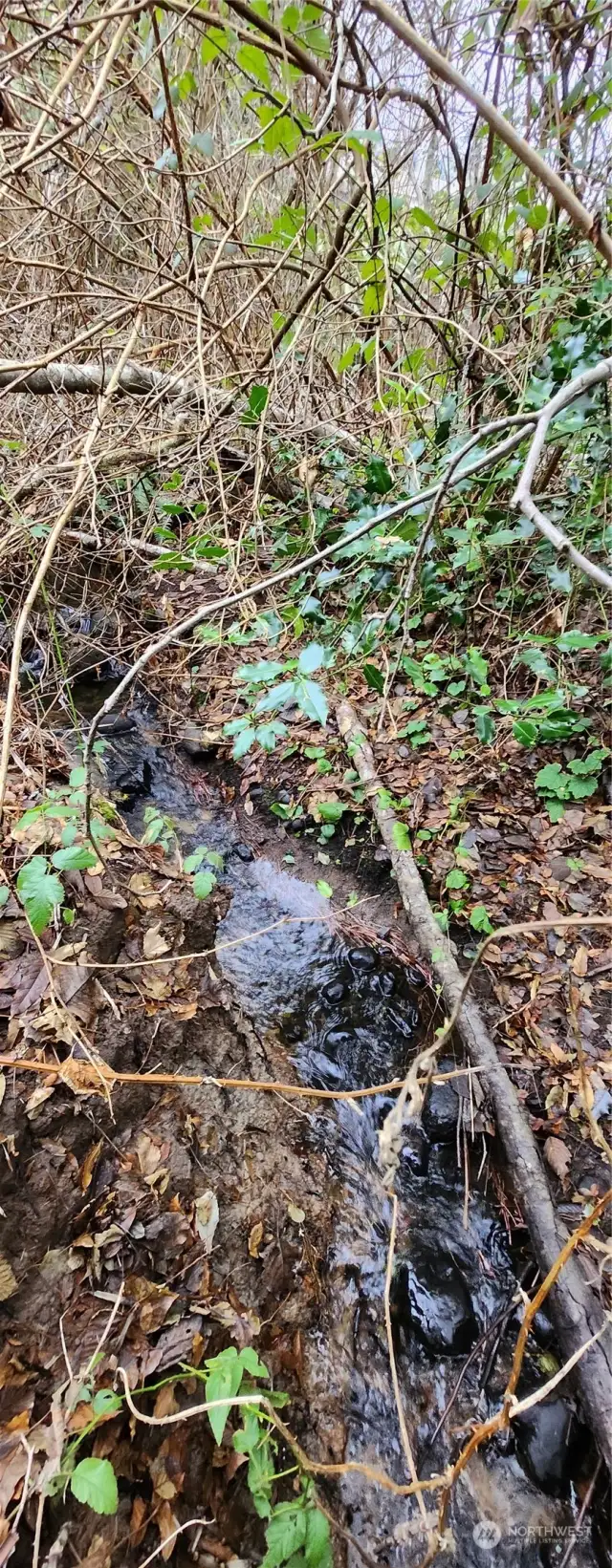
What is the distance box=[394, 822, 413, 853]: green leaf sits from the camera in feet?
10.9

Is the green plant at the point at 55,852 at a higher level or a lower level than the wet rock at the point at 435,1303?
higher

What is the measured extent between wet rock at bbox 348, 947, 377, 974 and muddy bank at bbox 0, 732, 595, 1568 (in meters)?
0.21

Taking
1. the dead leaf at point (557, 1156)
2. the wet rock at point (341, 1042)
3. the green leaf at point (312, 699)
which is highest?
the green leaf at point (312, 699)

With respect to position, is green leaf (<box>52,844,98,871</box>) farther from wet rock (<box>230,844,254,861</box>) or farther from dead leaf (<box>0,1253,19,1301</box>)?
wet rock (<box>230,844,254,861</box>)

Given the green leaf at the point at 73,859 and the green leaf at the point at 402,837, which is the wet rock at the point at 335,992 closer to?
the green leaf at the point at 402,837

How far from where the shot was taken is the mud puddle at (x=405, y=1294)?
69.4 inches

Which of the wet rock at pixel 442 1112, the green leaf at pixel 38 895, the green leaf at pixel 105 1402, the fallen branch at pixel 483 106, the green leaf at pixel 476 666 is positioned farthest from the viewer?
the green leaf at pixel 476 666

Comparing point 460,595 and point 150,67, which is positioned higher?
point 150,67

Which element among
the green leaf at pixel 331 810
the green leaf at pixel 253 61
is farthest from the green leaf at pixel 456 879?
the green leaf at pixel 253 61

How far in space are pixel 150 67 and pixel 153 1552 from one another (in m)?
5.65

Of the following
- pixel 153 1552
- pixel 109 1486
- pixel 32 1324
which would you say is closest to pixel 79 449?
pixel 32 1324

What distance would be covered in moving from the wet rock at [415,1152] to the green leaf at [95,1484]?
4.84 feet

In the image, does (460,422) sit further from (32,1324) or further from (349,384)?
(32,1324)

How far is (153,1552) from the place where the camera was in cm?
138
